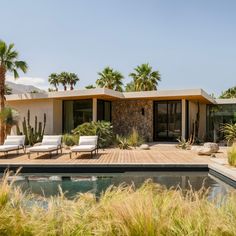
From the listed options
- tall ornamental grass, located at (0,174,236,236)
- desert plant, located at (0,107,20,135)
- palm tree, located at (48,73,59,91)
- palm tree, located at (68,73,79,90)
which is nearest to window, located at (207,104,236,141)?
desert plant, located at (0,107,20,135)

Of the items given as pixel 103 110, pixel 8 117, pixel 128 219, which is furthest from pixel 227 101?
pixel 128 219

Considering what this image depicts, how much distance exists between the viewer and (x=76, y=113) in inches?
730

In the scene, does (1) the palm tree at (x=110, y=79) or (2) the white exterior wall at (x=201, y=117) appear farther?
(1) the palm tree at (x=110, y=79)

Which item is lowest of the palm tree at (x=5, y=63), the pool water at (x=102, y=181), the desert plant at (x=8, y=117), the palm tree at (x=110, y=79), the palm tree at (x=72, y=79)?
the pool water at (x=102, y=181)

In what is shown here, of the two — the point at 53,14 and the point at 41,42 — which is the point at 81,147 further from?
the point at 41,42

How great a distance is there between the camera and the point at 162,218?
277 cm

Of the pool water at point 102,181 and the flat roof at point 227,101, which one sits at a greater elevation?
the flat roof at point 227,101

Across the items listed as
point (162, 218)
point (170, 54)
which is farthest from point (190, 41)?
point (162, 218)

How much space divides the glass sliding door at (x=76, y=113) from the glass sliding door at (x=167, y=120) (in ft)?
14.7

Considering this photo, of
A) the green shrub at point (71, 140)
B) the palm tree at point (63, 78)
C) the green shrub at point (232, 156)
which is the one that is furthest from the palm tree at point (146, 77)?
the green shrub at point (232, 156)

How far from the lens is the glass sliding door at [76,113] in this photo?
17.9m

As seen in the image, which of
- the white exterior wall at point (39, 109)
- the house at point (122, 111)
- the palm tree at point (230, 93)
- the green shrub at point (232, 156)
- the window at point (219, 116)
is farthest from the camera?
the palm tree at point (230, 93)

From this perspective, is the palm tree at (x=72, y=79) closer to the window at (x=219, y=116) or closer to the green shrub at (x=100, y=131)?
the window at (x=219, y=116)

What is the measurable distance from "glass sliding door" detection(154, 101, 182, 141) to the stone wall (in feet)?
1.36
